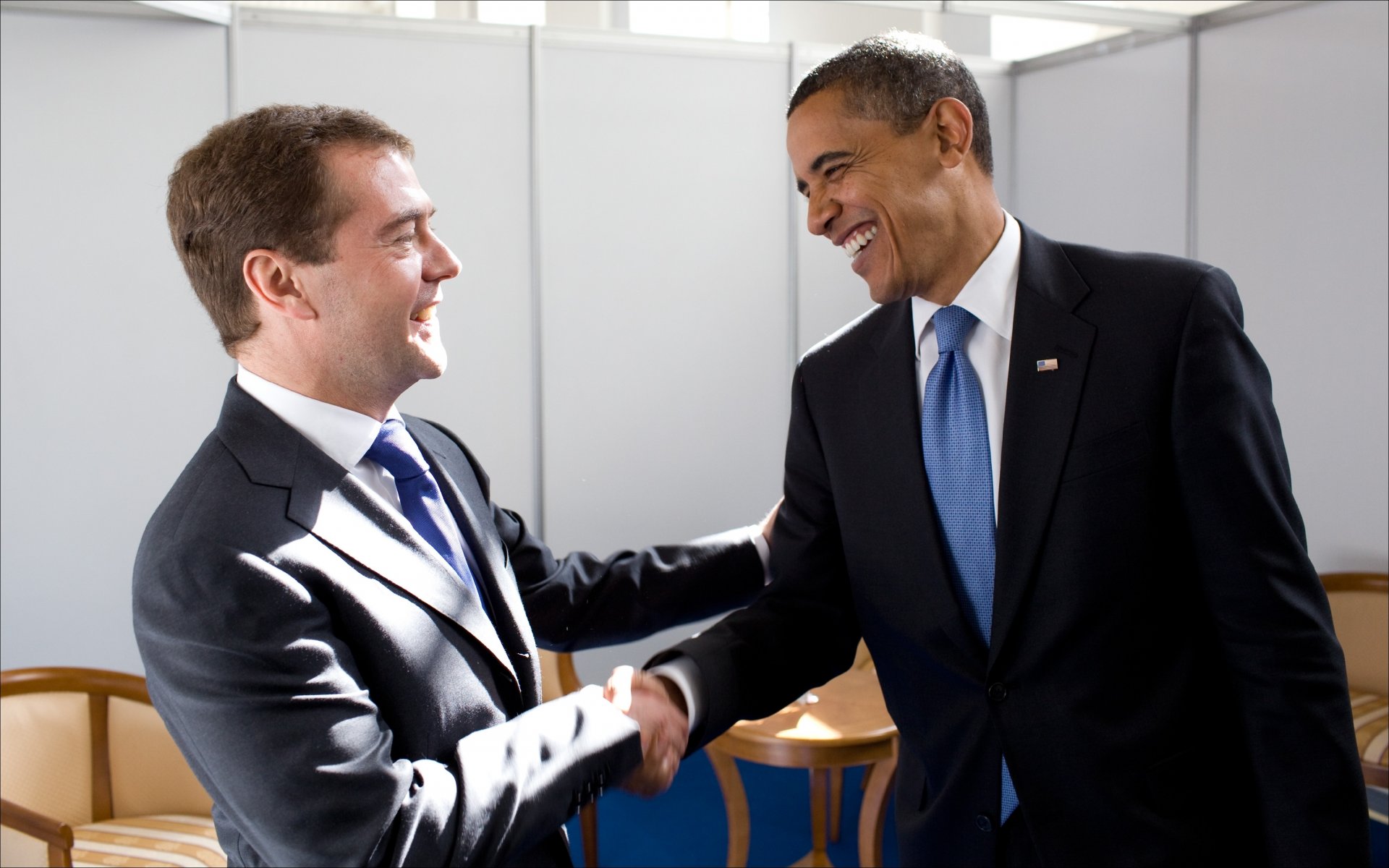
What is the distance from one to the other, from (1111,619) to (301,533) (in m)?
1.07

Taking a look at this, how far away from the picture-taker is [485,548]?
64.7 inches

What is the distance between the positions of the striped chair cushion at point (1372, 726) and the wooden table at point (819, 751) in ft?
4.52

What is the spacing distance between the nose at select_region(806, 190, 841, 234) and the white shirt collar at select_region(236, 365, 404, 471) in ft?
2.50

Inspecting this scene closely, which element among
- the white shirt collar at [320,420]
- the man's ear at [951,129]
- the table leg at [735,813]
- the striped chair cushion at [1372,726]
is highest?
the man's ear at [951,129]

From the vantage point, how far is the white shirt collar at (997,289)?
1.66 meters

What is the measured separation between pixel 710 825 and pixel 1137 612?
115 inches

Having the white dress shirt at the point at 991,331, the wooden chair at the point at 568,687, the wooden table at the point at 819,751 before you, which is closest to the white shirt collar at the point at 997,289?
the white dress shirt at the point at 991,331

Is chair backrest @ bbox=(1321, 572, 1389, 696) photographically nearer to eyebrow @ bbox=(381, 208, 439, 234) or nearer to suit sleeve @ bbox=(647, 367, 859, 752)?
suit sleeve @ bbox=(647, 367, 859, 752)

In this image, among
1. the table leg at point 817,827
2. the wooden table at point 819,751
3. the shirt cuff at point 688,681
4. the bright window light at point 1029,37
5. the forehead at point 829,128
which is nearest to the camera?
the forehead at point 829,128

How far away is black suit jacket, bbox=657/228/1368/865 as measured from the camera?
147 centimetres

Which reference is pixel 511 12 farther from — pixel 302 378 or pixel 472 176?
pixel 302 378

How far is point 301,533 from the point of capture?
4.41 ft

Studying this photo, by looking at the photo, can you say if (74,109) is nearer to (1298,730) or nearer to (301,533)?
(301,533)

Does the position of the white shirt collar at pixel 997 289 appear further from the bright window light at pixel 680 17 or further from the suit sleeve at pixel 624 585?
the bright window light at pixel 680 17
